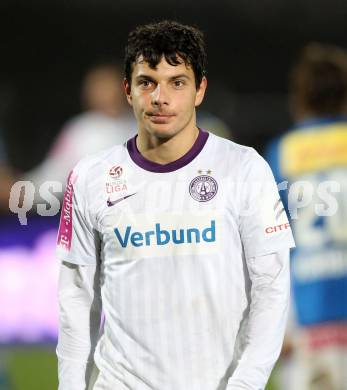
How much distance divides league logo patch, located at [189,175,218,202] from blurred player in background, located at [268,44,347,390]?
1.65 m

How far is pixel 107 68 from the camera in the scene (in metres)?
8.19

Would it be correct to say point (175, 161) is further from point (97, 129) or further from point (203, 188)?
point (97, 129)

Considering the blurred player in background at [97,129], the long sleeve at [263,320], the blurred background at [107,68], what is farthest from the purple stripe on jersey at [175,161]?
the blurred player in background at [97,129]

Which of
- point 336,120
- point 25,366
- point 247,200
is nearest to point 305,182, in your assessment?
point 336,120

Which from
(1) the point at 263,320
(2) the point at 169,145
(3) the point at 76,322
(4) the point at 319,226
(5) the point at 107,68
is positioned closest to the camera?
(1) the point at 263,320

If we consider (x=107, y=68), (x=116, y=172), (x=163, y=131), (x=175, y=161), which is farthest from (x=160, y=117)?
(x=107, y=68)

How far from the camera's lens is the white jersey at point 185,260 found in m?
3.62

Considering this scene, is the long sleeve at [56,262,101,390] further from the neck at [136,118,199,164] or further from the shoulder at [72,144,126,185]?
the neck at [136,118,199,164]

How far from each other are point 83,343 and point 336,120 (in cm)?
230

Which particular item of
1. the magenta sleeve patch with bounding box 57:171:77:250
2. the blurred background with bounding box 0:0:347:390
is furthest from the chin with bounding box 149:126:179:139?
the blurred background with bounding box 0:0:347:390

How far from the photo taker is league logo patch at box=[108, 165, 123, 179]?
12.4 ft

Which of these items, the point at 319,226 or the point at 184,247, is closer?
the point at 184,247

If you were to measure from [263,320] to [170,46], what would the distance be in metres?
0.88

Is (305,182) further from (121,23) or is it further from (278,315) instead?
(121,23)
